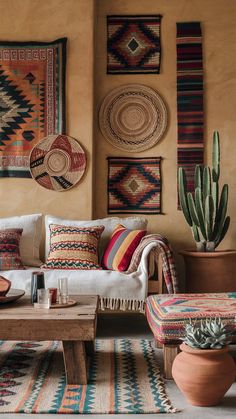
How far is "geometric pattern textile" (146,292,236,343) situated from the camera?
10.3ft

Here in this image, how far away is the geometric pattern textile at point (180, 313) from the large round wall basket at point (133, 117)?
7.48 ft

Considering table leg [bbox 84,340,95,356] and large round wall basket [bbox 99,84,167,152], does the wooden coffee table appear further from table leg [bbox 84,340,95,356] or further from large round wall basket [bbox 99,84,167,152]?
large round wall basket [bbox 99,84,167,152]

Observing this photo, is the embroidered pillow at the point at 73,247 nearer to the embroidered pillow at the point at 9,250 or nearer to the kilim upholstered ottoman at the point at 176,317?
the embroidered pillow at the point at 9,250

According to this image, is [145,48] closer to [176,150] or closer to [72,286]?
[176,150]

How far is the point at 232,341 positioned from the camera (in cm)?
319

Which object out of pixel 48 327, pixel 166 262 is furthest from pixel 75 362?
pixel 166 262

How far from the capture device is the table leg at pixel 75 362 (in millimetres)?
3113

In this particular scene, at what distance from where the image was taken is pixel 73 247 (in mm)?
4840

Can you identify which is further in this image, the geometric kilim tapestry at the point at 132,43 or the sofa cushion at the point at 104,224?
the geometric kilim tapestry at the point at 132,43

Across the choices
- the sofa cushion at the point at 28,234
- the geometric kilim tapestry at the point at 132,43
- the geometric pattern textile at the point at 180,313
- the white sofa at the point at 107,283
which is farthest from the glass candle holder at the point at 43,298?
the geometric kilim tapestry at the point at 132,43

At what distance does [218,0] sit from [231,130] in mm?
1189

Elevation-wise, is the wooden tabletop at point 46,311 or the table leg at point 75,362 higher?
the wooden tabletop at point 46,311

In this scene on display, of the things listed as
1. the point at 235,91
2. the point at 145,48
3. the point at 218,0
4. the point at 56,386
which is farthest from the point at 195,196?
the point at 56,386

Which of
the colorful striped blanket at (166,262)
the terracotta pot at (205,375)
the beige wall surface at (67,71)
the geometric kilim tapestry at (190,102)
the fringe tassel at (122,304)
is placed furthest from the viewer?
the geometric kilim tapestry at (190,102)
